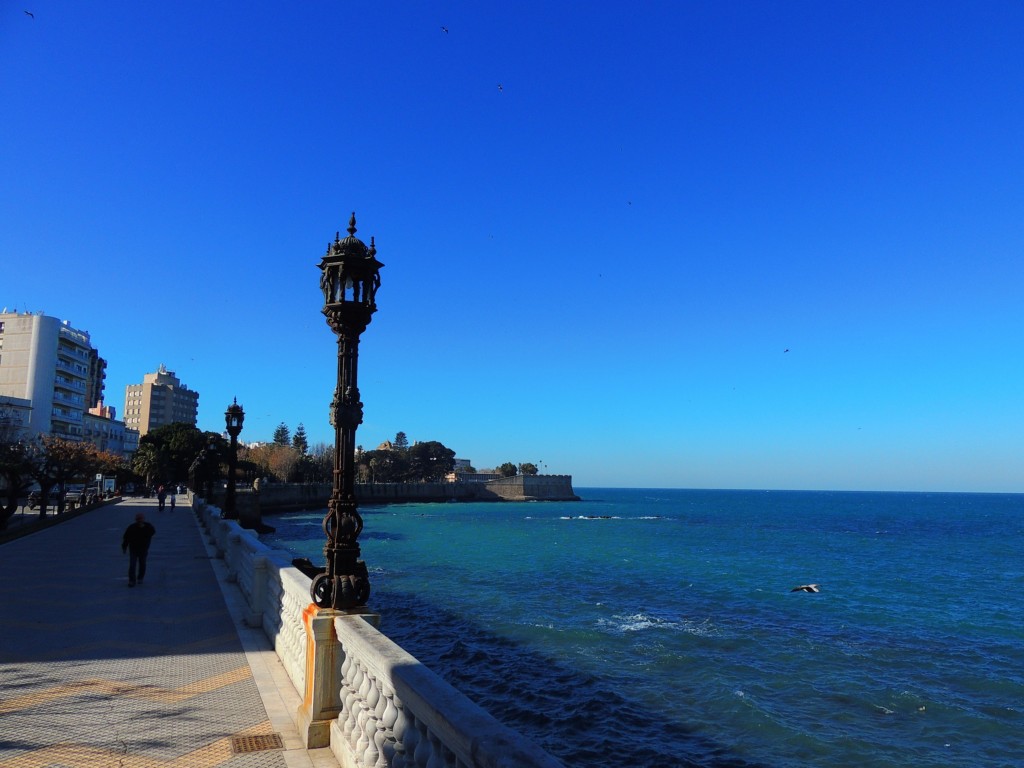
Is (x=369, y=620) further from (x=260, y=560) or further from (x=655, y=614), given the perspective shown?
(x=655, y=614)

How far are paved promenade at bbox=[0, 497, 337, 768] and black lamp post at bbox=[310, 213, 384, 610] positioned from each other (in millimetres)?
1450

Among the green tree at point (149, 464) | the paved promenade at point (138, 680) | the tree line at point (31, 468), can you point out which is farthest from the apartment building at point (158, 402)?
the paved promenade at point (138, 680)

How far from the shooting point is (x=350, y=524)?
611 cm

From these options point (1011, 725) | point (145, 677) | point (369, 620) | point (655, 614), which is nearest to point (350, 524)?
point (369, 620)

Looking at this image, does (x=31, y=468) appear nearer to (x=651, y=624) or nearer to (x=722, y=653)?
(x=651, y=624)

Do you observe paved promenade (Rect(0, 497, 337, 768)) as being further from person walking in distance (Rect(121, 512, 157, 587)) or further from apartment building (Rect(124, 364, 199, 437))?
apartment building (Rect(124, 364, 199, 437))

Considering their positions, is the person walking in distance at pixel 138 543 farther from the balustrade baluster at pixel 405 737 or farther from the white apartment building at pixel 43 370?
the white apartment building at pixel 43 370

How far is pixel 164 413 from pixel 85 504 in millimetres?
119206

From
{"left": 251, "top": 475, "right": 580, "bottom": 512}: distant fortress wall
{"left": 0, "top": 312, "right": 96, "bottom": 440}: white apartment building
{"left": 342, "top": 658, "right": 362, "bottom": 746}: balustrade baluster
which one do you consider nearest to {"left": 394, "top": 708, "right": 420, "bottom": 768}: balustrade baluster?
{"left": 342, "top": 658, "right": 362, "bottom": 746}: balustrade baluster

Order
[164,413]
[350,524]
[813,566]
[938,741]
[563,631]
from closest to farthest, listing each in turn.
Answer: [350,524], [938,741], [563,631], [813,566], [164,413]

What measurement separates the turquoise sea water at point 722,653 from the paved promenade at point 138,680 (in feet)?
20.1

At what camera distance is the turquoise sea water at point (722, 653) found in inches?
484

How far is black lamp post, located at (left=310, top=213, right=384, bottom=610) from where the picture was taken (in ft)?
20.3

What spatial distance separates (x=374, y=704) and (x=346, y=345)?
10.9 ft
